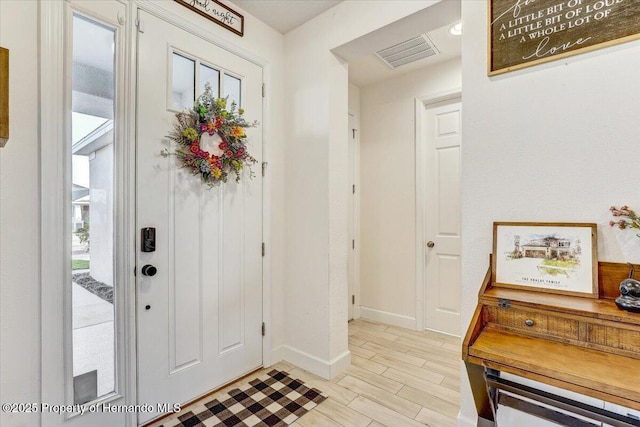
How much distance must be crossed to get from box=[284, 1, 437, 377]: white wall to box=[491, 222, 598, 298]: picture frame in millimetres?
1163

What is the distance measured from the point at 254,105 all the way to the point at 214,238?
1.06 meters

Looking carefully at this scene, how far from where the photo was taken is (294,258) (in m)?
2.52

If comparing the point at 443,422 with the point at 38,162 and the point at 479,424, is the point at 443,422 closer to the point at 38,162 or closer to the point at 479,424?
the point at 479,424

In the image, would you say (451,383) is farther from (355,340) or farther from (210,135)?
(210,135)

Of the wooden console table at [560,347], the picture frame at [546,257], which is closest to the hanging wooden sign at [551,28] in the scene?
the picture frame at [546,257]

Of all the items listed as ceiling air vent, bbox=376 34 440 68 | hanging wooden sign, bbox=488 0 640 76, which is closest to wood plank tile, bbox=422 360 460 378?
hanging wooden sign, bbox=488 0 640 76

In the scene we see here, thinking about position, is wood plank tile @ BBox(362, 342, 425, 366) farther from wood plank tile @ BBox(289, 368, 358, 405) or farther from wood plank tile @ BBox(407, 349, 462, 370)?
wood plank tile @ BBox(289, 368, 358, 405)

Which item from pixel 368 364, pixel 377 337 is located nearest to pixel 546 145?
pixel 368 364

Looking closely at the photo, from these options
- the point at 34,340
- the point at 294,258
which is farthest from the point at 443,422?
the point at 34,340

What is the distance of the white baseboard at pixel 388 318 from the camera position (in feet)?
10.5

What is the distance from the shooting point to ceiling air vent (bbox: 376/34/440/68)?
8.41ft

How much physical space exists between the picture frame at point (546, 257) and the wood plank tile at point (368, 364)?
1.33m

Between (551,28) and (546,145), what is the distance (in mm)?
544

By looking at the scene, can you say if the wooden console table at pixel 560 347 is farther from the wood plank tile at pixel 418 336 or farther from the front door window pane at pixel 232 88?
the front door window pane at pixel 232 88
